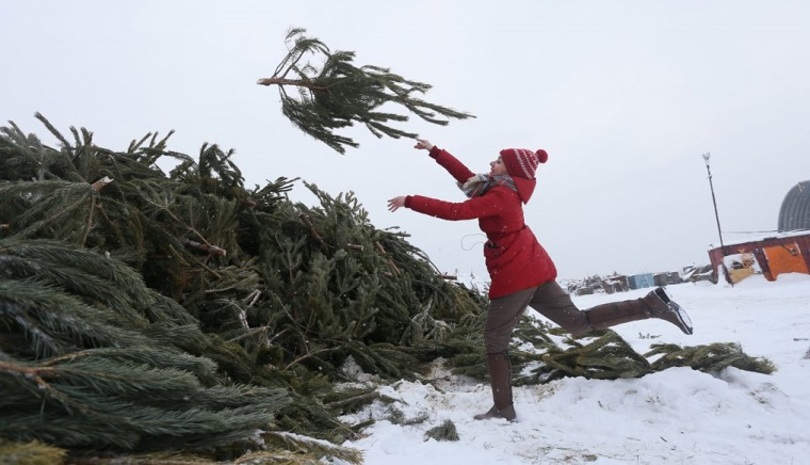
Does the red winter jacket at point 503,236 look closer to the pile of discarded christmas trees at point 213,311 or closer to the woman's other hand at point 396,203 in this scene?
the woman's other hand at point 396,203

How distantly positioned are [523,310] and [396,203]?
1125 mm

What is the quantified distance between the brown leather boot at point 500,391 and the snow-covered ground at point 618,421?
8 centimetres

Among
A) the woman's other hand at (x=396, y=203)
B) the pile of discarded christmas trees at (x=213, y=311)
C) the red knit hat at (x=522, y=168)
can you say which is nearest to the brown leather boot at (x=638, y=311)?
the pile of discarded christmas trees at (x=213, y=311)

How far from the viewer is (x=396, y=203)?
11.3 ft

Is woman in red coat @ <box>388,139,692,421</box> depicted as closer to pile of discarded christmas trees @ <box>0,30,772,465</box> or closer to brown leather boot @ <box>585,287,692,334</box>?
brown leather boot @ <box>585,287,692,334</box>

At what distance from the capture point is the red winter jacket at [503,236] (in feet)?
11.1

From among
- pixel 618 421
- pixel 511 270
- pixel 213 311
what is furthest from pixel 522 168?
pixel 213 311

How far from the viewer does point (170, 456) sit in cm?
144

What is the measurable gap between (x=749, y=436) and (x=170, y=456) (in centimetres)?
280

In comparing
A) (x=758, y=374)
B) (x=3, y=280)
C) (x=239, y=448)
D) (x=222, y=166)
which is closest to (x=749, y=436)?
(x=758, y=374)

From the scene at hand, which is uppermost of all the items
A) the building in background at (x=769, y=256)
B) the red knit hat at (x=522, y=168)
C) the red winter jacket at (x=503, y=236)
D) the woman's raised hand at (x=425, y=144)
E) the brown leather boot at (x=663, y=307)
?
the woman's raised hand at (x=425, y=144)

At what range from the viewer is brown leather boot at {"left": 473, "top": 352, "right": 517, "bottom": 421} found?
126 inches

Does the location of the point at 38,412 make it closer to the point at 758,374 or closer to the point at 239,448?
the point at 239,448

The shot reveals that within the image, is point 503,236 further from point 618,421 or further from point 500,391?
point 618,421
